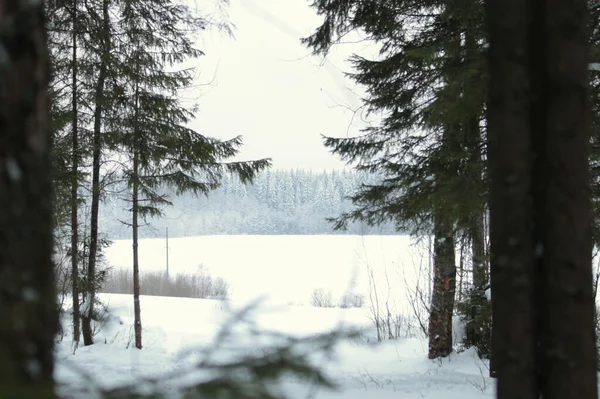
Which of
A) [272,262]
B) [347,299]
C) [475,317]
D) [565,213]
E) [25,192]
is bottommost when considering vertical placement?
[272,262]

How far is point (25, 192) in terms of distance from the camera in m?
0.85

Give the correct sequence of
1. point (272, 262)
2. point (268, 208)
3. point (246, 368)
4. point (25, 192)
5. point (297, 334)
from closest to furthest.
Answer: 1. point (25, 192)
2. point (246, 368)
3. point (297, 334)
4. point (272, 262)
5. point (268, 208)

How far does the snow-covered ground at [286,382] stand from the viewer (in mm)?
1340

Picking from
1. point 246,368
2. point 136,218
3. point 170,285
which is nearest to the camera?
point 246,368

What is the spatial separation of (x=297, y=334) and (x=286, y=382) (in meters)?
0.49

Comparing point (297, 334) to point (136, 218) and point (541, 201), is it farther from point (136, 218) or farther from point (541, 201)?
point (136, 218)

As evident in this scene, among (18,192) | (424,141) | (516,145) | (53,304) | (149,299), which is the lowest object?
(149,299)

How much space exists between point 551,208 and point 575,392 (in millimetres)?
726

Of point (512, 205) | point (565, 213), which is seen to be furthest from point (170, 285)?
point (565, 213)

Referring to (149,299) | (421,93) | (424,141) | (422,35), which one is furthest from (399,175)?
(149,299)

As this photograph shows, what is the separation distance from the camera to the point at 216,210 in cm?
4325

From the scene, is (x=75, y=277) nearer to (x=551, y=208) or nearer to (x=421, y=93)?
(x=421, y=93)

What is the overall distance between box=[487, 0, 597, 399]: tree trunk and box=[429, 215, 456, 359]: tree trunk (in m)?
5.66

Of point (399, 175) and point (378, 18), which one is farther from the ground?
point (378, 18)
